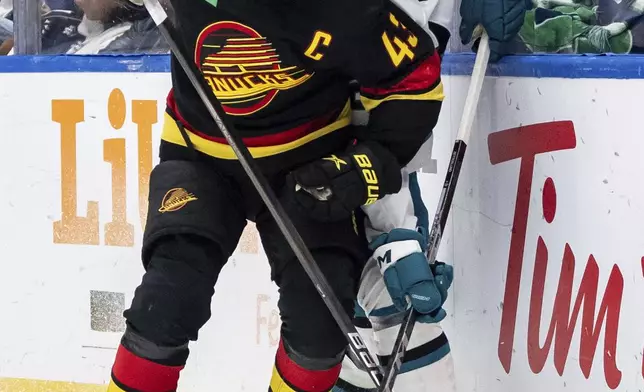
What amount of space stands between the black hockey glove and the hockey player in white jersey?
0.47 ft

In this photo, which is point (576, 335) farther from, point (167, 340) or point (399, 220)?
point (167, 340)

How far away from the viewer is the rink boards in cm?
174

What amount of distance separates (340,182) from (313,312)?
0.21 metres

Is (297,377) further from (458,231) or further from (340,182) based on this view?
(458,231)

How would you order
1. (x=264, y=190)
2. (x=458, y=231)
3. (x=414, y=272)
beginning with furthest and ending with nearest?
(x=458, y=231) → (x=414, y=272) → (x=264, y=190)

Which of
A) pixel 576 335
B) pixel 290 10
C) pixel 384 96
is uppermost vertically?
pixel 290 10

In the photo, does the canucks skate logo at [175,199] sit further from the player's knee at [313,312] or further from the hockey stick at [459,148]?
→ the hockey stick at [459,148]

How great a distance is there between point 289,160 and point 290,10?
0.84 feet

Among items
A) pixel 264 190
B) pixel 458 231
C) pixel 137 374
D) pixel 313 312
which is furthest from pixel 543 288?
pixel 137 374

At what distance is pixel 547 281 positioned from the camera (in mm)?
1877

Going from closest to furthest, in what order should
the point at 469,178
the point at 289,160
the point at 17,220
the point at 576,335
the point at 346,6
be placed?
the point at 346,6 → the point at 289,160 → the point at 576,335 → the point at 469,178 → the point at 17,220

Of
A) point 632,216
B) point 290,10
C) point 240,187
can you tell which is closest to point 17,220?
point 240,187

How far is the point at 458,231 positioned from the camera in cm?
206

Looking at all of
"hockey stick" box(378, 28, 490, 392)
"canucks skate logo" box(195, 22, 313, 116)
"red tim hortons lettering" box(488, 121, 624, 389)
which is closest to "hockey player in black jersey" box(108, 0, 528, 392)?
"canucks skate logo" box(195, 22, 313, 116)
